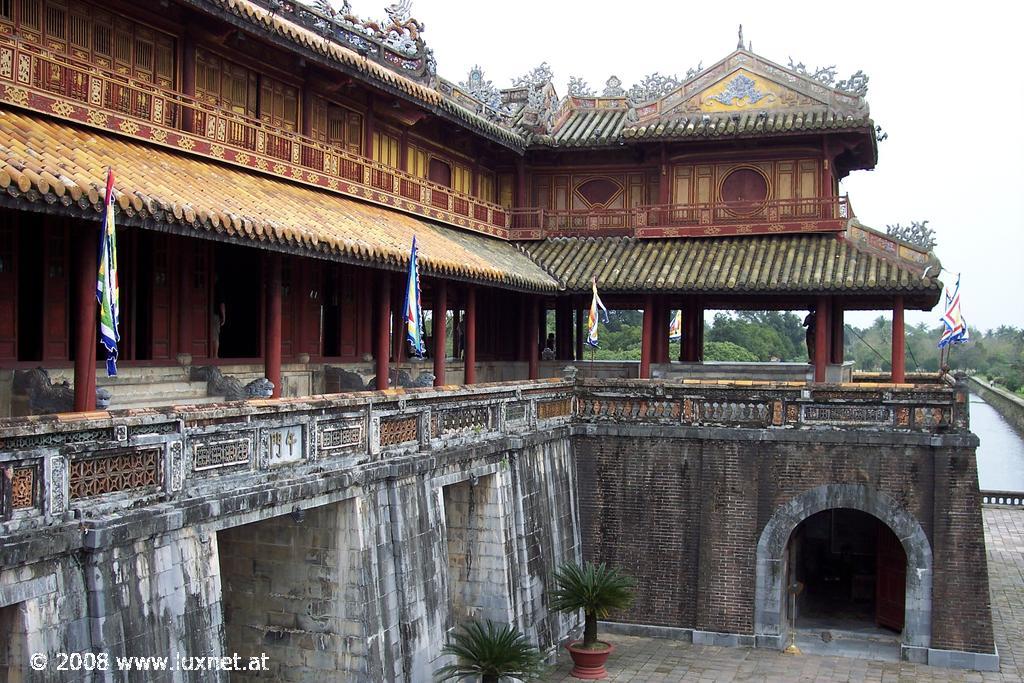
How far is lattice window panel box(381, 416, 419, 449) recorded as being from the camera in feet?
39.5

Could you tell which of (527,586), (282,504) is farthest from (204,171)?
(527,586)

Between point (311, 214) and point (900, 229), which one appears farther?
point (900, 229)

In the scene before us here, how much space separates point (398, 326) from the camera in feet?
63.0

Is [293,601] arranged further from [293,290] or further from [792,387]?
[792,387]

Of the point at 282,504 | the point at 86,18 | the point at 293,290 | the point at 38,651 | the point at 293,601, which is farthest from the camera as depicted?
the point at 293,290

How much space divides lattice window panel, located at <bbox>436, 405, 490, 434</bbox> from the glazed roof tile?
6301 millimetres

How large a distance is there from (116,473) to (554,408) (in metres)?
10.4

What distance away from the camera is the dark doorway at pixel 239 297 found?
572 inches

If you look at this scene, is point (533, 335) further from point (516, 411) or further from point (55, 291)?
point (55, 291)

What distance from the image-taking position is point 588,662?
1512 cm

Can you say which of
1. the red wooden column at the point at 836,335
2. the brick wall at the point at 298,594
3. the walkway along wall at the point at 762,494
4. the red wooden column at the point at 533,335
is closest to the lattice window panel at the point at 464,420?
the brick wall at the point at 298,594

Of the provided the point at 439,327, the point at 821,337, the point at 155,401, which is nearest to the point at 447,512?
the point at 439,327

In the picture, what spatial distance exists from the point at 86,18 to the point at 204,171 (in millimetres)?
2322

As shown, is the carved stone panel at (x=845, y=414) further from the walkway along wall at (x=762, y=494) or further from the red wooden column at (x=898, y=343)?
the red wooden column at (x=898, y=343)
